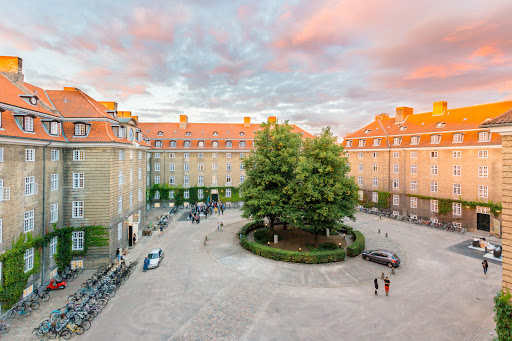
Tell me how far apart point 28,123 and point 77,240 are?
11770 mm

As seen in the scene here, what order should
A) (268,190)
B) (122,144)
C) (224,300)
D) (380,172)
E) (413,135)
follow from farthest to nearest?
(380,172)
(413,135)
(268,190)
(122,144)
(224,300)

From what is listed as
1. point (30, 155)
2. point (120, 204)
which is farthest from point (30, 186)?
point (120, 204)

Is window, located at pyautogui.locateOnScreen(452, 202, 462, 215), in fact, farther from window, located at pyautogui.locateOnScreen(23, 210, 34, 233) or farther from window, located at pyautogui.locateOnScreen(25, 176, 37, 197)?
window, located at pyautogui.locateOnScreen(25, 176, 37, 197)

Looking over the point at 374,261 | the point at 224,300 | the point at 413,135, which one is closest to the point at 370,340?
the point at 224,300

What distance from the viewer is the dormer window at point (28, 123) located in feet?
67.5

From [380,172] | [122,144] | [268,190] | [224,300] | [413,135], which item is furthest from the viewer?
[380,172]

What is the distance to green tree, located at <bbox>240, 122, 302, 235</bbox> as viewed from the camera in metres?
A: 30.4

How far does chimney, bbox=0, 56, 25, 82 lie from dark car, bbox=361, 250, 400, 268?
38.8 meters

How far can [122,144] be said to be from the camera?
26.9 meters

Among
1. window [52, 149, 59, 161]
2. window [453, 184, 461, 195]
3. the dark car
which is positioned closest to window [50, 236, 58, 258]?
window [52, 149, 59, 161]

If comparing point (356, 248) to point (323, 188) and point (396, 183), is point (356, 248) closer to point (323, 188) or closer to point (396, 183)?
point (323, 188)

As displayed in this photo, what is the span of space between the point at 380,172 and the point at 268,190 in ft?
97.6

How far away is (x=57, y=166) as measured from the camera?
2444 centimetres

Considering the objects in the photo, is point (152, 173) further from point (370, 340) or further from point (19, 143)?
point (370, 340)
